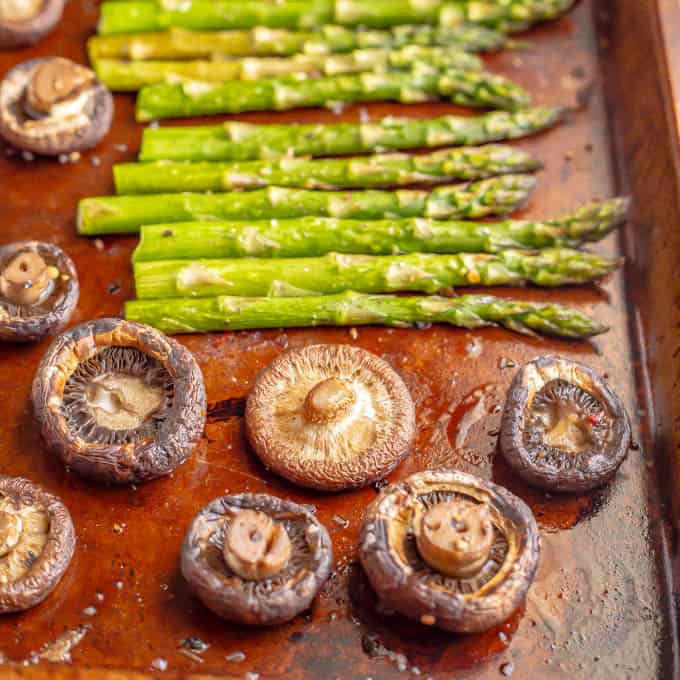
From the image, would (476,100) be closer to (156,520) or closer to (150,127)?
(150,127)

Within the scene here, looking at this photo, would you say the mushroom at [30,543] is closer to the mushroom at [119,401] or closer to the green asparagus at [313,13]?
the mushroom at [119,401]

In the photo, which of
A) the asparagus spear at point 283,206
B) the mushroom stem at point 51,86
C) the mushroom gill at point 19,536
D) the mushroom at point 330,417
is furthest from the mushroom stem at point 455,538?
the mushroom stem at point 51,86

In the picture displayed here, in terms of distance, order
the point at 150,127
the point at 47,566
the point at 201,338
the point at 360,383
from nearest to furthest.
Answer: the point at 47,566 < the point at 360,383 < the point at 201,338 < the point at 150,127

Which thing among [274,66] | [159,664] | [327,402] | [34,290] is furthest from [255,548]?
[274,66]

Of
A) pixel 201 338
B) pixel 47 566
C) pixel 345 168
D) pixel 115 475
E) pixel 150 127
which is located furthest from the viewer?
pixel 150 127

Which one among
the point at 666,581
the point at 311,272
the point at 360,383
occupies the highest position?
the point at 311,272

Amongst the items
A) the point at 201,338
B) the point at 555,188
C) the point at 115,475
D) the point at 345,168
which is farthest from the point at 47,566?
the point at 555,188

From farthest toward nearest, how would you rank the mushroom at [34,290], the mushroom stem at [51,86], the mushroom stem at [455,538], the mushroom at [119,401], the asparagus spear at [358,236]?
the mushroom stem at [51,86] < the asparagus spear at [358,236] < the mushroom at [34,290] < the mushroom at [119,401] < the mushroom stem at [455,538]
